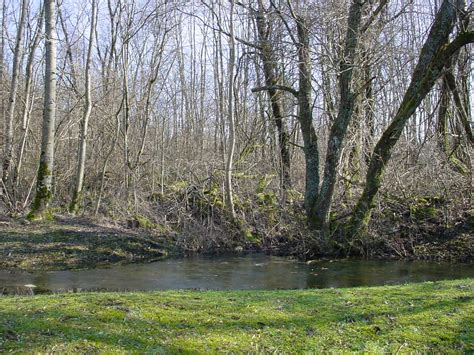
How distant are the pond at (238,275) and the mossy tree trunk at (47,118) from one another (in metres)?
3.73

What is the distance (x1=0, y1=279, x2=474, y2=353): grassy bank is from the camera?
195 inches

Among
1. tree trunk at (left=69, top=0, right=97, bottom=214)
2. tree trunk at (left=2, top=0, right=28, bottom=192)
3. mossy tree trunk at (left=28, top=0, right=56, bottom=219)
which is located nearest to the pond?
mossy tree trunk at (left=28, top=0, right=56, bottom=219)

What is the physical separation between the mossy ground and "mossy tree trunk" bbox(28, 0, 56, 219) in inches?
28.8

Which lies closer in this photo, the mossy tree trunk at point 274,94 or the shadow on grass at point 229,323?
the shadow on grass at point 229,323

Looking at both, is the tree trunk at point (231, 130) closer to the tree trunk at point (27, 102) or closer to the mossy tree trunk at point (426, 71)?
the mossy tree trunk at point (426, 71)

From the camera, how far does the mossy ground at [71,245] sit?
515 inches

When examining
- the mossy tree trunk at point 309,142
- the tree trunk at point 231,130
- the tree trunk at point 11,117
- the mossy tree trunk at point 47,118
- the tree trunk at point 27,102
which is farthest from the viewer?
the tree trunk at point 27,102

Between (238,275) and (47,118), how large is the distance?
7346 mm

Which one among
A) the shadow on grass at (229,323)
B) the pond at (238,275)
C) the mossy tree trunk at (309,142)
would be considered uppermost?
the mossy tree trunk at (309,142)

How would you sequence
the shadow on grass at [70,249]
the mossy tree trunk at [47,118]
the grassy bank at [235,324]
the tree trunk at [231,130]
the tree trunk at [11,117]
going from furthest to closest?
the tree trunk at [11,117]
the tree trunk at [231,130]
the mossy tree trunk at [47,118]
the shadow on grass at [70,249]
the grassy bank at [235,324]

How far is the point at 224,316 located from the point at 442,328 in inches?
94.1

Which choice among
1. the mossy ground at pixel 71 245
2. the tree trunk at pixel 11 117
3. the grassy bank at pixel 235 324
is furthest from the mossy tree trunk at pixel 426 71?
the tree trunk at pixel 11 117

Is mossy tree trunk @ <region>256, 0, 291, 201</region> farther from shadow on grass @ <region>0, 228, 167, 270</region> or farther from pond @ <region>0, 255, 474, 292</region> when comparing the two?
shadow on grass @ <region>0, 228, 167, 270</region>

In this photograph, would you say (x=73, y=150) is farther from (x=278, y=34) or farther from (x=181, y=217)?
(x=278, y=34)
